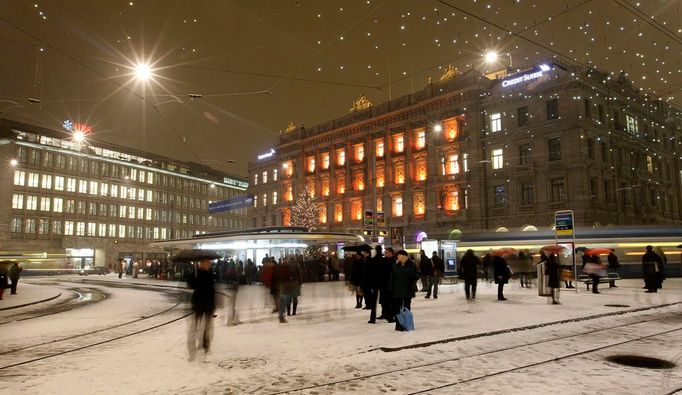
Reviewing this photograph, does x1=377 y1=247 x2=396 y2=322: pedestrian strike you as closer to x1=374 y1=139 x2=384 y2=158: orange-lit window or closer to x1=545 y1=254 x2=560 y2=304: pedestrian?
x1=545 y1=254 x2=560 y2=304: pedestrian

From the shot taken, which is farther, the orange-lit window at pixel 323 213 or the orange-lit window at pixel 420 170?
the orange-lit window at pixel 323 213

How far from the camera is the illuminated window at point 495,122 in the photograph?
46.3 metres

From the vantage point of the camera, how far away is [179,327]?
13.1m

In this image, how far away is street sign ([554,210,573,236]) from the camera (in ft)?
65.7

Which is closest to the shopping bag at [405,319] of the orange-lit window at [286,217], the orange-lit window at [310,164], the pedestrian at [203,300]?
the pedestrian at [203,300]

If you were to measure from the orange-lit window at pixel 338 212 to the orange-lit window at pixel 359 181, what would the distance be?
3186 mm

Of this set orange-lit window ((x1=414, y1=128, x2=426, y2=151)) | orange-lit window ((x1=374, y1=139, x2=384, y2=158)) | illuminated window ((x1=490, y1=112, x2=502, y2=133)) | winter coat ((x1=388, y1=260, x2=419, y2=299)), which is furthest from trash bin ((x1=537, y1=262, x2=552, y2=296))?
orange-lit window ((x1=374, y1=139, x2=384, y2=158))

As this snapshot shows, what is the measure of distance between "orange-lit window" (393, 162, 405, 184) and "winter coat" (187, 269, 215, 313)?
1830 inches

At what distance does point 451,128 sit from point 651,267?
31.8 meters

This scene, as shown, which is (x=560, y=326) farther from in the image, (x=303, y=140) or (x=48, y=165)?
(x=48, y=165)

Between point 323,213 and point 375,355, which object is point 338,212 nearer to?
point 323,213

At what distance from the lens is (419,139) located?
5391 centimetres

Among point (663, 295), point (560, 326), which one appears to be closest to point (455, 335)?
point (560, 326)

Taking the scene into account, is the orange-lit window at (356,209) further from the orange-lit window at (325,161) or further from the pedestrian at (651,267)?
the pedestrian at (651,267)
